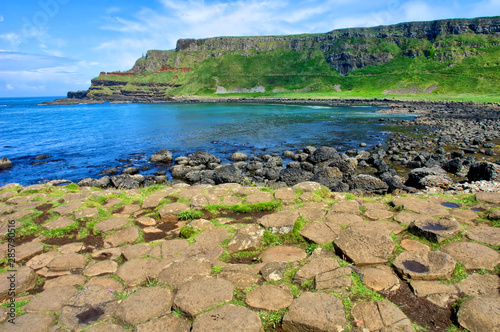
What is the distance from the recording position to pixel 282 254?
183 inches

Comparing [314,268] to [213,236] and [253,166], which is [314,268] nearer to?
[213,236]

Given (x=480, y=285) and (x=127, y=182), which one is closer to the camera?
(x=480, y=285)

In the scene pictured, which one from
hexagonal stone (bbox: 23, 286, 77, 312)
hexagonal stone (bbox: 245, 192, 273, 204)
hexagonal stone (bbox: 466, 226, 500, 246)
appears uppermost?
hexagonal stone (bbox: 23, 286, 77, 312)

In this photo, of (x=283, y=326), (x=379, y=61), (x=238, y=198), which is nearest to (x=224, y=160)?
(x=238, y=198)

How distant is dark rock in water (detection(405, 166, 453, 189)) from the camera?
13316 mm

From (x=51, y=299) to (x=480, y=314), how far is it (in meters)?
5.24

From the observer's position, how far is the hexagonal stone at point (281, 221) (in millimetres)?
5195

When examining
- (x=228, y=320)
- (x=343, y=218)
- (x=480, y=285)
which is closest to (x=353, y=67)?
(x=343, y=218)

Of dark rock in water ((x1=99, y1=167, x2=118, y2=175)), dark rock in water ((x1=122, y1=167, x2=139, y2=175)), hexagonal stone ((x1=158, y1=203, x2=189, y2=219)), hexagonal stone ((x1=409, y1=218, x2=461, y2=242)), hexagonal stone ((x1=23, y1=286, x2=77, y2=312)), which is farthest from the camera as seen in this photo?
dark rock in water ((x1=99, y1=167, x2=118, y2=175))

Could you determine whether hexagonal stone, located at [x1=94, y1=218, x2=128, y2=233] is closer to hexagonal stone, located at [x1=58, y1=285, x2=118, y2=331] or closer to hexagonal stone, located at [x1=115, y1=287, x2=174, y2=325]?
hexagonal stone, located at [x1=58, y1=285, x2=118, y2=331]

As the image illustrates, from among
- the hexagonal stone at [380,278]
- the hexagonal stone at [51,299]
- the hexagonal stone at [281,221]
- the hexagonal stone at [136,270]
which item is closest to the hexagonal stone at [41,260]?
the hexagonal stone at [51,299]

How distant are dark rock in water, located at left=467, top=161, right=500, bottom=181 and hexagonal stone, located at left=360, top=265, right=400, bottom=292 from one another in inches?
519

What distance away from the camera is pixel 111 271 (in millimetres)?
4285

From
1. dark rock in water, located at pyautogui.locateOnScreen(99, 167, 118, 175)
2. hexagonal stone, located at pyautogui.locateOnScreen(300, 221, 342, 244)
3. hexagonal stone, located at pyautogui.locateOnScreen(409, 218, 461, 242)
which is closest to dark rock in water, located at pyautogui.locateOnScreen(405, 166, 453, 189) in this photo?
hexagonal stone, located at pyautogui.locateOnScreen(409, 218, 461, 242)
